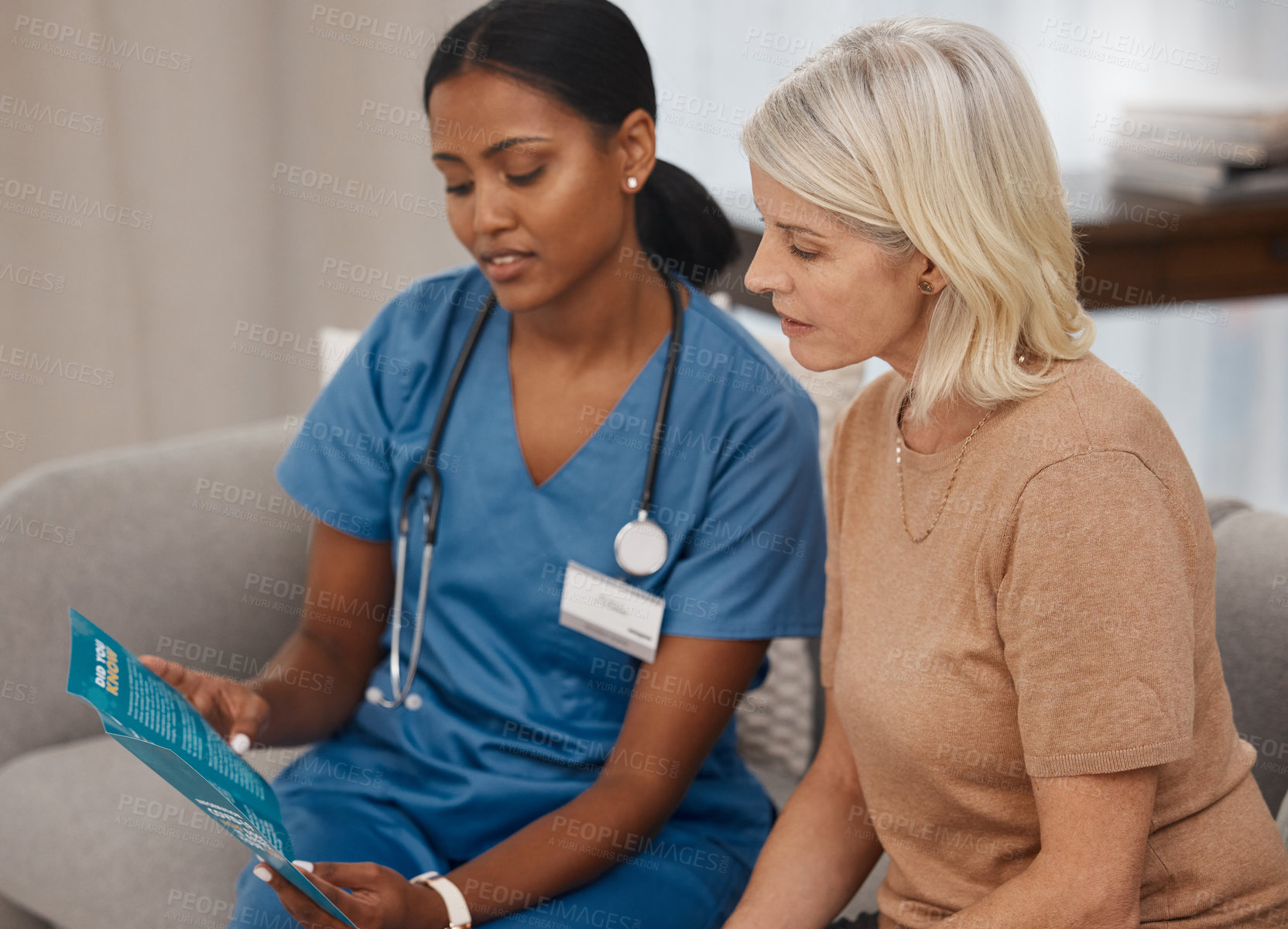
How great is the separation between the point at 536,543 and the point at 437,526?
0.40ft

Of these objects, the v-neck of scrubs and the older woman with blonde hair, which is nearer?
the older woman with blonde hair

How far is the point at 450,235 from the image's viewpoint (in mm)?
3006

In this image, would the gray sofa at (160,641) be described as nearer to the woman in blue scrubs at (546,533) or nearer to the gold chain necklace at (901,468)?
the woman in blue scrubs at (546,533)

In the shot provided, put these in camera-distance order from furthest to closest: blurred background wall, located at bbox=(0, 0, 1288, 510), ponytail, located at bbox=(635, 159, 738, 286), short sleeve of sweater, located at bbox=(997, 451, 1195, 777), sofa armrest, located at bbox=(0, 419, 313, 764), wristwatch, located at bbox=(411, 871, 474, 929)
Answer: blurred background wall, located at bbox=(0, 0, 1288, 510), sofa armrest, located at bbox=(0, 419, 313, 764), ponytail, located at bbox=(635, 159, 738, 286), wristwatch, located at bbox=(411, 871, 474, 929), short sleeve of sweater, located at bbox=(997, 451, 1195, 777)

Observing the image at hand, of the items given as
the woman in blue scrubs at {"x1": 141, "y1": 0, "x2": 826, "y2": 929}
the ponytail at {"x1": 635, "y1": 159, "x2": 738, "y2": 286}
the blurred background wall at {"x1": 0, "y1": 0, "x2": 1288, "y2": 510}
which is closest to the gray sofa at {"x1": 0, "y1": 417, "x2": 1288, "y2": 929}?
the woman in blue scrubs at {"x1": 141, "y1": 0, "x2": 826, "y2": 929}

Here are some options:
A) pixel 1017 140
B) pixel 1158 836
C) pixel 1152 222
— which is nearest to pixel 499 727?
pixel 1158 836

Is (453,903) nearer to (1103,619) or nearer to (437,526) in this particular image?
(437,526)

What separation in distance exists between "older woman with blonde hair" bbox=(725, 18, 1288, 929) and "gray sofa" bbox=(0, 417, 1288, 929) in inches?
14.4

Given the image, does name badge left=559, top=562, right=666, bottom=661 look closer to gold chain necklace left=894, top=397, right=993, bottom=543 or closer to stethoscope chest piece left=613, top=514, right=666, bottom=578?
stethoscope chest piece left=613, top=514, right=666, bottom=578

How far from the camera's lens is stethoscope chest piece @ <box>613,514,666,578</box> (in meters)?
1.22

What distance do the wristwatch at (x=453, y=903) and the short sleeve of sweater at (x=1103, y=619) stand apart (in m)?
0.55

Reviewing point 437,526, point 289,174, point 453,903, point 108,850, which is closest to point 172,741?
point 453,903

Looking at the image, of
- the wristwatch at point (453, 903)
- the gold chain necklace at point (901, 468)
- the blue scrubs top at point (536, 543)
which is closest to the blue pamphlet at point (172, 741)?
the wristwatch at point (453, 903)

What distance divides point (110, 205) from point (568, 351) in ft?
5.93
